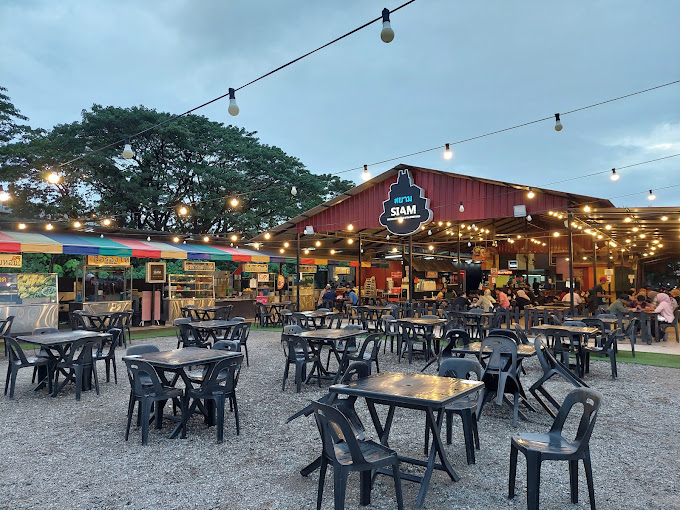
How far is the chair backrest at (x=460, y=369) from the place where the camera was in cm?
484

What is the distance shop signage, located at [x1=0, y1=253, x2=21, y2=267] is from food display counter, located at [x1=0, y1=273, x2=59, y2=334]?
1.03ft

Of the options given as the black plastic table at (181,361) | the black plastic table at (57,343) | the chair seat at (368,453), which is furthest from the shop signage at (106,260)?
the chair seat at (368,453)

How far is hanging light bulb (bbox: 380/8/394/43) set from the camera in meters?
4.45

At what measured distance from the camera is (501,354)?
19.3 ft

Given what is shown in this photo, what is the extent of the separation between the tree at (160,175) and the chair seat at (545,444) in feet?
60.8

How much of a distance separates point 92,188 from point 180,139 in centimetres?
494

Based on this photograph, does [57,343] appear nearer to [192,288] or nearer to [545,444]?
[545,444]

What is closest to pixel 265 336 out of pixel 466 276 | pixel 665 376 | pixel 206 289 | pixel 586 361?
pixel 206 289

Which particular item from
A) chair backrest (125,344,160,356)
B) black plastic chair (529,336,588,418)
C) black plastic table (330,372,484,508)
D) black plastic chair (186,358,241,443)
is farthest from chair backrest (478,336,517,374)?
chair backrest (125,344,160,356)

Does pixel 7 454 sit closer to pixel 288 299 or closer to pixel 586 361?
pixel 586 361

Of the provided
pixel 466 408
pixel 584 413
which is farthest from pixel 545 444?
pixel 466 408

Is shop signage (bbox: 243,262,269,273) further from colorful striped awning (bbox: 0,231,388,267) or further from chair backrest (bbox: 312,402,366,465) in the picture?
chair backrest (bbox: 312,402,366,465)

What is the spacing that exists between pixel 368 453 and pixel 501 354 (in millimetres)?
3062

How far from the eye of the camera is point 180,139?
24.3 meters
